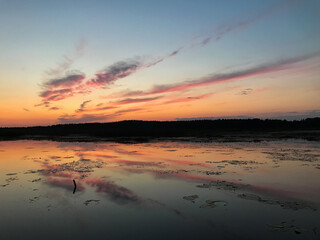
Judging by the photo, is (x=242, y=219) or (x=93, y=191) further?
(x=93, y=191)

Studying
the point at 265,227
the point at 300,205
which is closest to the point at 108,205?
the point at 265,227

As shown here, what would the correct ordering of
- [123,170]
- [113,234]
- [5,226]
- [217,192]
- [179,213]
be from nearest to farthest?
1. [113,234]
2. [5,226]
3. [179,213]
4. [217,192]
5. [123,170]

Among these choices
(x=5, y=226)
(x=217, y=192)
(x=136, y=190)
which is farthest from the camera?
(x=136, y=190)

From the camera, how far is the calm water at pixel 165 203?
7535mm

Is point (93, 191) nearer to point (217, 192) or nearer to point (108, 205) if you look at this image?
point (108, 205)

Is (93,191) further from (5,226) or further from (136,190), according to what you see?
(5,226)

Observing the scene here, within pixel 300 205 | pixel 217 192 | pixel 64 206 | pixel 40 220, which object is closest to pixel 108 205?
pixel 64 206

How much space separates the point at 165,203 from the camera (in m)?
10.2

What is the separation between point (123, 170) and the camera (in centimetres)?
1761

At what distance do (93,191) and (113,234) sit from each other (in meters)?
5.09

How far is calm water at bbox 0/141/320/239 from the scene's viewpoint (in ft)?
24.7

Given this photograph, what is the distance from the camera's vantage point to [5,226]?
26.6ft

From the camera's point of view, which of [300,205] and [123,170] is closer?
[300,205]

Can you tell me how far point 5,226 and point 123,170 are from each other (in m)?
9.79
